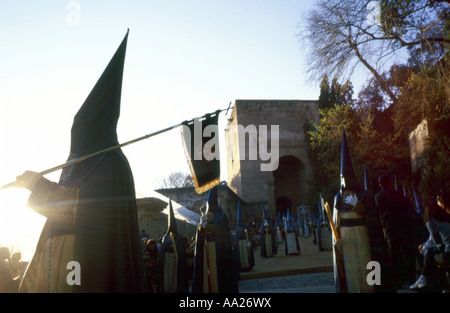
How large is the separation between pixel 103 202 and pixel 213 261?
4.10 meters

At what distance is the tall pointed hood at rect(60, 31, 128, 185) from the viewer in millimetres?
3119

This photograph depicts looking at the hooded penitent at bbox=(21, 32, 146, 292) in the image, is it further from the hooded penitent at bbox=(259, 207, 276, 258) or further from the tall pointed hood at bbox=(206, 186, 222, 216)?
the hooded penitent at bbox=(259, 207, 276, 258)

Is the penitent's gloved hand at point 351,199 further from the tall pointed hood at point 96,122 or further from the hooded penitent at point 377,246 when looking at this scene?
the tall pointed hood at point 96,122

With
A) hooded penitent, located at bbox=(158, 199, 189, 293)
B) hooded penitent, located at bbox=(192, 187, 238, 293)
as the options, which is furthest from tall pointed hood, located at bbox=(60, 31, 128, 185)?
hooded penitent, located at bbox=(158, 199, 189, 293)

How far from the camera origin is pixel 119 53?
11.1 ft

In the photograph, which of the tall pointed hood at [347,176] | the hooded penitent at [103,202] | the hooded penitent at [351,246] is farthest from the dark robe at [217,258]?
the hooded penitent at [103,202]

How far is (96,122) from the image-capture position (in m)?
3.15

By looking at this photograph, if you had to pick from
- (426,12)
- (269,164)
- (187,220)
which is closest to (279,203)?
(269,164)

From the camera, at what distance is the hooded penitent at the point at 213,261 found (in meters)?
6.45

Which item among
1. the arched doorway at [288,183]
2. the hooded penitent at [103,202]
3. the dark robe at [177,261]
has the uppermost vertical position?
the arched doorway at [288,183]

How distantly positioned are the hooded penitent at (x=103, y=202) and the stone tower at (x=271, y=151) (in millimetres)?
32001

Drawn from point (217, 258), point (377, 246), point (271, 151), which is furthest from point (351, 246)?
point (271, 151)
